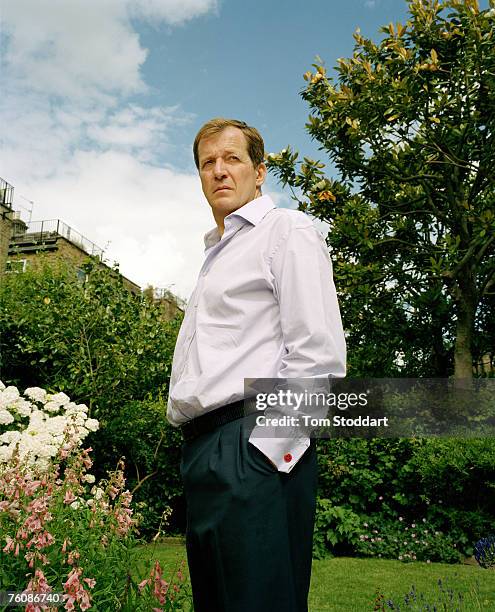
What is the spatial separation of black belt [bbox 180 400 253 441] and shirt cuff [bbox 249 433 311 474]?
0.40 feet

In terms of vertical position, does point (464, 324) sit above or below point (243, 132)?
above

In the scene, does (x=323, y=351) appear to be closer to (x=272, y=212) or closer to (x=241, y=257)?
(x=241, y=257)

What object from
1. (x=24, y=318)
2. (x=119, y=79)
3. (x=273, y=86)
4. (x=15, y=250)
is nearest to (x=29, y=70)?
(x=119, y=79)

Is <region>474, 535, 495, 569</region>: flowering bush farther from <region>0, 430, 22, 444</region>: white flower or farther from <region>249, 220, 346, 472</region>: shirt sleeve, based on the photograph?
<region>249, 220, 346, 472</region>: shirt sleeve

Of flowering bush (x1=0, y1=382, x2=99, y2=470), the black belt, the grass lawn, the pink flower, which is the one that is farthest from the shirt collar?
the grass lawn

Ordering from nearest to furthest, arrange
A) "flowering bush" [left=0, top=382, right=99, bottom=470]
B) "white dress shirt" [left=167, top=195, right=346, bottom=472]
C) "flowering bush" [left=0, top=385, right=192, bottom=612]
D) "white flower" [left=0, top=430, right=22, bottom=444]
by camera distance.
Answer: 1. "white dress shirt" [left=167, top=195, right=346, bottom=472]
2. "flowering bush" [left=0, top=385, right=192, bottom=612]
3. "flowering bush" [left=0, top=382, right=99, bottom=470]
4. "white flower" [left=0, top=430, right=22, bottom=444]

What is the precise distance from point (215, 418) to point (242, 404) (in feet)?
0.35

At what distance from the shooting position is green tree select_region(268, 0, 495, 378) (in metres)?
7.82

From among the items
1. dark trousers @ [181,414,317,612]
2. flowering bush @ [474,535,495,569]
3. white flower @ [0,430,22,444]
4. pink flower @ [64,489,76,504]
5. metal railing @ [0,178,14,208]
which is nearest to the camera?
dark trousers @ [181,414,317,612]

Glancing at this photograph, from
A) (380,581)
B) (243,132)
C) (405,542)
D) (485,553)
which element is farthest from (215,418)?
(405,542)

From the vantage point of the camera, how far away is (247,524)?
1621 millimetres

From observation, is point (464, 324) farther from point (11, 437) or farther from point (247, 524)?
point (247, 524)

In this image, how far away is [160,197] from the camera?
5902 millimetres

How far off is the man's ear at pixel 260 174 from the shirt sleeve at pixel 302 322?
0.43 meters
